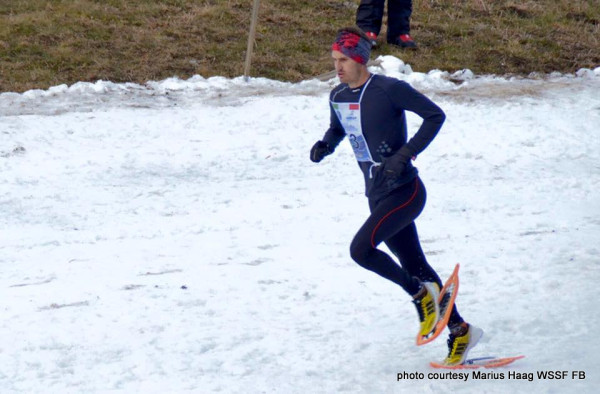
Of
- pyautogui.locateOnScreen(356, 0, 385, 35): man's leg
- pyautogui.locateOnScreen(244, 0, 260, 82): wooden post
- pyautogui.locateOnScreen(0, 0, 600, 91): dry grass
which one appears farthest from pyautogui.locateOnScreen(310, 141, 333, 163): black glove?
pyautogui.locateOnScreen(356, 0, 385, 35): man's leg

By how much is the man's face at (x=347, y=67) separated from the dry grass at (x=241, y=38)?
8.05 m

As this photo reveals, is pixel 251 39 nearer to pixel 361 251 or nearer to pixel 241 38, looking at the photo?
pixel 241 38

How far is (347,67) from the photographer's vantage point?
211 inches

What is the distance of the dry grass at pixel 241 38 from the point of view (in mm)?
13422

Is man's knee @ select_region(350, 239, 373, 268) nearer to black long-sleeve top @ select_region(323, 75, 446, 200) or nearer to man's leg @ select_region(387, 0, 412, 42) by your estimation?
black long-sleeve top @ select_region(323, 75, 446, 200)

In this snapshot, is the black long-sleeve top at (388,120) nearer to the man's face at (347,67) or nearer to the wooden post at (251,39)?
the man's face at (347,67)

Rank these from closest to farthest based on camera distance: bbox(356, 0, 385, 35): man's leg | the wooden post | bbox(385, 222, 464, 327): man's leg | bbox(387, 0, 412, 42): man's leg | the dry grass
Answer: bbox(385, 222, 464, 327): man's leg, the wooden post, the dry grass, bbox(356, 0, 385, 35): man's leg, bbox(387, 0, 412, 42): man's leg

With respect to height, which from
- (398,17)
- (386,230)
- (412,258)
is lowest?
(398,17)

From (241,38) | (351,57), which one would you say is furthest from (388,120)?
(241,38)

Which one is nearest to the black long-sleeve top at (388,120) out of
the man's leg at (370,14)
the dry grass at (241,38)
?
the dry grass at (241,38)

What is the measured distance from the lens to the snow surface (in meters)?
5.84

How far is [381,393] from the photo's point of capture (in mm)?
5309

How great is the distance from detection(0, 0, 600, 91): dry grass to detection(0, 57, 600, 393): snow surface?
633mm

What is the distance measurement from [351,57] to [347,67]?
67 mm
